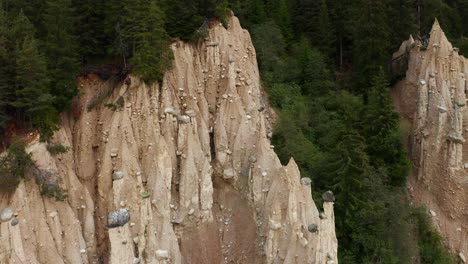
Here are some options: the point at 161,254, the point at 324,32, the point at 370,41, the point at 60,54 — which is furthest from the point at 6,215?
the point at 324,32

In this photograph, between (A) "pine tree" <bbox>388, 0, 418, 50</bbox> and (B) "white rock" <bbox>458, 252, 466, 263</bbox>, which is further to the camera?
(A) "pine tree" <bbox>388, 0, 418, 50</bbox>

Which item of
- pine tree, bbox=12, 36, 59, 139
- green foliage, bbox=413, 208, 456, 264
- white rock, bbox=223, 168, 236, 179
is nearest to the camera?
pine tree, bbox=12, 36, 59, 139

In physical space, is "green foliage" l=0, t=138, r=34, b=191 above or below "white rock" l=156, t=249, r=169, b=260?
above

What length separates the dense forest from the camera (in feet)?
66.7

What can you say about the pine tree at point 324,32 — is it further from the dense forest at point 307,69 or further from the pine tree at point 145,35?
the pine tree at point 145,35

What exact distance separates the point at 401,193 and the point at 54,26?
2233 cm

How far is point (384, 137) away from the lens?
2808cm

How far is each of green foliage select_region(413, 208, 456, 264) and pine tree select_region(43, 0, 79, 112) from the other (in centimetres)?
2099

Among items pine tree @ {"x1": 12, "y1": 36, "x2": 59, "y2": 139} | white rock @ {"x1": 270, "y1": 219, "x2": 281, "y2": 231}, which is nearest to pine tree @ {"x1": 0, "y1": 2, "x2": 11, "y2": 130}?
pine tree @ {"x1": 12, "y1": 36, "x2": 59, "y2": 139}

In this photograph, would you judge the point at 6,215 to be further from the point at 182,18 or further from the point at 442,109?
the point at 442,109

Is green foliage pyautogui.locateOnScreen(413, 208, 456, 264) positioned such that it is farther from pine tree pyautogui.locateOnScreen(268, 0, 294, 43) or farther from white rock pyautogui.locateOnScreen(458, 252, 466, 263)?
pine tree pyautogui.locateOnScreen(268, 0, 294, 43)

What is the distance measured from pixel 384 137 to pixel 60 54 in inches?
772

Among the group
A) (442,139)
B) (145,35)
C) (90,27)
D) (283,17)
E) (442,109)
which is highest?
(283,17)

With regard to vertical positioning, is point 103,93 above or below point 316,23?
below
